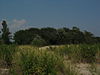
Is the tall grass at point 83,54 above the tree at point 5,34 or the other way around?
the other way around

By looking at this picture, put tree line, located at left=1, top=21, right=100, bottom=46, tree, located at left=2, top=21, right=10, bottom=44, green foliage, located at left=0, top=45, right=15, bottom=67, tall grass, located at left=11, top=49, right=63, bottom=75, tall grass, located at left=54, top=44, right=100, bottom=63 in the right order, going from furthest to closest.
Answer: tree line, located at left=1, top=21, right=100, bottom=46
tree, located at left=2, top=21, right=10, bottom=44
tall grass, located at left=54, top=44, right=100, bottom=63
green foliage, located at left=0, top=45, right=15, bottom=67
tall grass, located at left=11, top=49, right=63, bottom=75

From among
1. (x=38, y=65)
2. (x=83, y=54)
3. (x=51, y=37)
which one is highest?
(x=51, y=37)

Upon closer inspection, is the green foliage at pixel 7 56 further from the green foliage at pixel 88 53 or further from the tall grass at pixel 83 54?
the green foliage at pixel 88 53

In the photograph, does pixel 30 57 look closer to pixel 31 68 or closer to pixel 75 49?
pixel 31 68

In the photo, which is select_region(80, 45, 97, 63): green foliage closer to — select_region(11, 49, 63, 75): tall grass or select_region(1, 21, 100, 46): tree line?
select_region(11, 49, 63, 75): tall grass

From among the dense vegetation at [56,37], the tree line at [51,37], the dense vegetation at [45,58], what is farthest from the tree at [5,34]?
the dense vegetation at [45,58]

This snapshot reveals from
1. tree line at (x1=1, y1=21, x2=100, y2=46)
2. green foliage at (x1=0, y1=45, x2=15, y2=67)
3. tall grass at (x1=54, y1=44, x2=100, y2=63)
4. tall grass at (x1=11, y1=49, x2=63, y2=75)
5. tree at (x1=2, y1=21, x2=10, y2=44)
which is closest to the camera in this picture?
tall grass at (x1=11, y1=49, x2=63, y2=75)

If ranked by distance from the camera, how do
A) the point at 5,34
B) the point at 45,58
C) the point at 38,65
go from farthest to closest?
1. the point at 5,34
2. the point at 45,58
3. the point at 38,65

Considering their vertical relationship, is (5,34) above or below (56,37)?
above

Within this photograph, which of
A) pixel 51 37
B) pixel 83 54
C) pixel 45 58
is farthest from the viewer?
pixel 51 37

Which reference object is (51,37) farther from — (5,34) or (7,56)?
(7,56)

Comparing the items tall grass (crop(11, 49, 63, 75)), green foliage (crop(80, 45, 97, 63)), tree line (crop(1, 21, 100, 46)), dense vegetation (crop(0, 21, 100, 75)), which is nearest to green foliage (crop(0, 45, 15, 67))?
dense vegetation (crop(0, 21, 100, 75))

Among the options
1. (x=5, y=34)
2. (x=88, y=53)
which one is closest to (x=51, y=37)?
(x=5, y=34)

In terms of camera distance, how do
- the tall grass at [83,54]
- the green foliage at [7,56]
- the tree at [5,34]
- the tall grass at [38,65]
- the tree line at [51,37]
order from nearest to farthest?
the tall grass at [38,65]
the green foliage at [7,56]
the tall grass at [83,54]
the tree at [5,34]
the tree line at [51,37]
